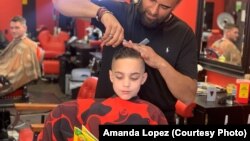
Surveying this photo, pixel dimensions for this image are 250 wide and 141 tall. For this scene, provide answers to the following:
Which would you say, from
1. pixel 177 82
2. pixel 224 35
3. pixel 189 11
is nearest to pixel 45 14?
pixel 189 11

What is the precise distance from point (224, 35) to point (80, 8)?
7.41ft

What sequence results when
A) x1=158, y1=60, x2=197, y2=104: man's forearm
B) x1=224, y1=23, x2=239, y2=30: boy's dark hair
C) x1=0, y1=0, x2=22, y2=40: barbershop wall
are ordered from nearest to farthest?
x1=158, y1=60, x2=197, y2=104: man's forearm → x1=224, y1=23, x2=239, y2=30: boy's dark hair → x1=0, y1=0, x2=22, y2=40: barbershop wall

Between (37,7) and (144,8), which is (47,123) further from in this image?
(37,7)

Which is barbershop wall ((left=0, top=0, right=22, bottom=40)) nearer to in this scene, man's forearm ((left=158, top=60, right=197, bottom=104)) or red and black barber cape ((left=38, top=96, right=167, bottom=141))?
red and black barber cape ((left=38, top=96, right=167, bottom=141))

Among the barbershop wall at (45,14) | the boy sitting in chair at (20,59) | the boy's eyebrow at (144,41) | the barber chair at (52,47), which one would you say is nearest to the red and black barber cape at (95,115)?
the boy's eyebrow at (144,41)

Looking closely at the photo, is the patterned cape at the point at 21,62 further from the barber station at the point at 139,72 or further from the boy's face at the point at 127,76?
the boy's face at the point at 127,76

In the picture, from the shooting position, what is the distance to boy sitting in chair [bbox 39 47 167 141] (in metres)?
1.36

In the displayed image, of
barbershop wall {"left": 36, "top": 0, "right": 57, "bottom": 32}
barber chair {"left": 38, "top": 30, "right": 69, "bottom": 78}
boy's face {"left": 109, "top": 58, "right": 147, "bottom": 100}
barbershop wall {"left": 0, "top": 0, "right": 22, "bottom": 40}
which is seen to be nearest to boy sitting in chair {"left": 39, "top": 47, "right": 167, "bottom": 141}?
boy's face {"left": 109, "top": 58, "right": 147, "bottom": 100}

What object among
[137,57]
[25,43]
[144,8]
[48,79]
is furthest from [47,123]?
[48,79]

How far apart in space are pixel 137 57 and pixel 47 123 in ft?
1.36

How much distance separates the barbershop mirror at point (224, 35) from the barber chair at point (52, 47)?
3.30m

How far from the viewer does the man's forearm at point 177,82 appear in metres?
1.32

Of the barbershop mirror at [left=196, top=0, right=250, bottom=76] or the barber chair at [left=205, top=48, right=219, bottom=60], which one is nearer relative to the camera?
the barbershop mirror at [left=196, top=0, right=250, bottom=76]

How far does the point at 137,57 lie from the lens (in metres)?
1.43
